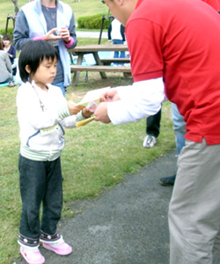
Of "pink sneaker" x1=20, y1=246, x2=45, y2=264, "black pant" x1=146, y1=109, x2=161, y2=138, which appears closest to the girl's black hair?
"pink sneaker" x1=20, y1=246, x2=45, y2=264

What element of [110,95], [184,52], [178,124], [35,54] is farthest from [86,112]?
[178,124]

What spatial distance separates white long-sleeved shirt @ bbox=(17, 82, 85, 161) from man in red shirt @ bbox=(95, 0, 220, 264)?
539 mm

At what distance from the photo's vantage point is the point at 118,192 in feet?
11.9

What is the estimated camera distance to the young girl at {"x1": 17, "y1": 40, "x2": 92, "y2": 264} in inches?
94.8

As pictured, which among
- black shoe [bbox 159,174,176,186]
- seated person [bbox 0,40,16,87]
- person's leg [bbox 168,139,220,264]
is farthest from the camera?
seated person [bbox 0,40,16,87]

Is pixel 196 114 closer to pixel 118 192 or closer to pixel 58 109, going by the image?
→ pixel 58 109

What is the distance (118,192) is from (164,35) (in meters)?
2.16

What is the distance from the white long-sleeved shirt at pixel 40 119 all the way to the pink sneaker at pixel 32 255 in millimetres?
695

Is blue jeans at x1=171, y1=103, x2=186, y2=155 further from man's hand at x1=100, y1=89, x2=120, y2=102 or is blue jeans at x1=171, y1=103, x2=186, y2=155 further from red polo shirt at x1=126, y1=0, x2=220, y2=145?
red polo shirt at x1=126, y1=0, x2=220, y2=145

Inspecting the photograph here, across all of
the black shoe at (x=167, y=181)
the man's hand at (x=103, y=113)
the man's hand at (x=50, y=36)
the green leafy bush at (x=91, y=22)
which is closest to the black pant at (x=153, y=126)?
the black shoe at (x=167, y=181)

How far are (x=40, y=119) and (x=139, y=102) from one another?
0.77 m

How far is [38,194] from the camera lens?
255cm

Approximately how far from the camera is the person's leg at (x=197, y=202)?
6.15 feet

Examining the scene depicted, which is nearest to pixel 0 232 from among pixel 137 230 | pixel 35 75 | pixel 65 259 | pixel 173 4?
pixel 65 259
